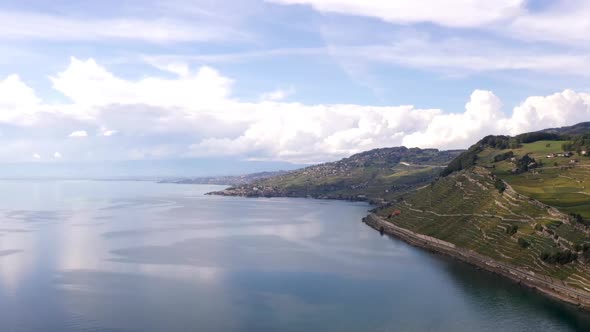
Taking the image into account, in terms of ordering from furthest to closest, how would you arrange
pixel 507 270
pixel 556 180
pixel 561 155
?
pixel 561 155 < pixel 556 180 < pixel 507 270

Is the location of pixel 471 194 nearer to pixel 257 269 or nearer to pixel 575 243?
pixel 575 243

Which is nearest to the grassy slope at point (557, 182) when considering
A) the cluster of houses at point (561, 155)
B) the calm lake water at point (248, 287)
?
the cluster of houses at point (561, 155)

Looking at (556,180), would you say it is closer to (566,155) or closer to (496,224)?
(566,155)

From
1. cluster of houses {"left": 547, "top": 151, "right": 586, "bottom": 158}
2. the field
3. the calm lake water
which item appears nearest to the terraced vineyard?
the field

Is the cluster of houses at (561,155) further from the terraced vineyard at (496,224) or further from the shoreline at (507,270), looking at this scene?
the shoreline at (507,270)

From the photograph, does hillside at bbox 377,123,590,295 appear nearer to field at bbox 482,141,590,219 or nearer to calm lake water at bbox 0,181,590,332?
field at bbox 482,141,590,219

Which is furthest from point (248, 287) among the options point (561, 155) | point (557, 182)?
point (561, 155)

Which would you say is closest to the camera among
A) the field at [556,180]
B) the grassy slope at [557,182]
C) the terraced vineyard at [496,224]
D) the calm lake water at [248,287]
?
the calm lake water at [248,287]
